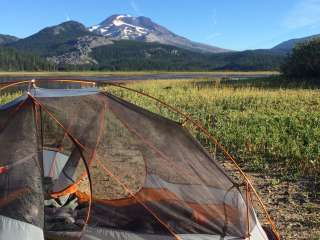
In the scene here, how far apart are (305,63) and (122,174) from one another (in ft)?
79.2

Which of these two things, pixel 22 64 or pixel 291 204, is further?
pixel 22 64

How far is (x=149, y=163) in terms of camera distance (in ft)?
19.4

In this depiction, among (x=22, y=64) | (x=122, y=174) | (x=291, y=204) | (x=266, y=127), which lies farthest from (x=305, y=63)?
(x=22, y=64)

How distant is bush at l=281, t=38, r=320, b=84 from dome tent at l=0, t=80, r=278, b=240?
73.0 ft

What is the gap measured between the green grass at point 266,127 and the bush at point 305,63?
9110 mm

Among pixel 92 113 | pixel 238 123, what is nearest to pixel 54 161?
pixel 92 113

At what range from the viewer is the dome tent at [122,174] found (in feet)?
17.7

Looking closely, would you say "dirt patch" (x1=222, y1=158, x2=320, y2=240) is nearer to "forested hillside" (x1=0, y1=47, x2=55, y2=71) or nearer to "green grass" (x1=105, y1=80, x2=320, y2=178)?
"green grass" (x1=105, y1=80, x2=320, y2=178)

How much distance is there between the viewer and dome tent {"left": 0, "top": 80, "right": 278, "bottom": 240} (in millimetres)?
5410

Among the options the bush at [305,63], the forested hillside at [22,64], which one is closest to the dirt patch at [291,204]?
the bush at [305,63]

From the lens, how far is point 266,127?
12000 millimetres

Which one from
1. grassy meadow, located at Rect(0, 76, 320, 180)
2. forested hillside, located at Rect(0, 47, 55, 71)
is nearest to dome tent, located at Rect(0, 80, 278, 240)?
grassy meadow, located at Rect(0, 76, 320, 180)

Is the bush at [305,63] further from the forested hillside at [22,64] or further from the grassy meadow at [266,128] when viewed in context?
the forested hillside at [22,64]

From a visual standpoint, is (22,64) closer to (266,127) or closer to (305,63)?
(305,63)
